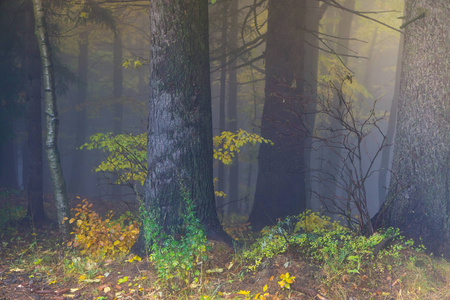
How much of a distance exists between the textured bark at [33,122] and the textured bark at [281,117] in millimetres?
6081

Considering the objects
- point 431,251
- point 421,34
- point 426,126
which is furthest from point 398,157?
point 421,34

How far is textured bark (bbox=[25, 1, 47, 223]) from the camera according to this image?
1064cm

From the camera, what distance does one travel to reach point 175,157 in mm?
5688

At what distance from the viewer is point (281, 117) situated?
9367 mm

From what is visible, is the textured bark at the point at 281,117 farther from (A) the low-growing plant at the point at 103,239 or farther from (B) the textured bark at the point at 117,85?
(B) the textured bark at the point at 117,85

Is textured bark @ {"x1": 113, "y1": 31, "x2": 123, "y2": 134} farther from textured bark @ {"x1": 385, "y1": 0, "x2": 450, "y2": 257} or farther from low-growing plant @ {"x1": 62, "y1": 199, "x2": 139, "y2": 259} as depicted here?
textured bark @ {"x1": 385, "y1": 0, "x2": 450, "y2": 257}

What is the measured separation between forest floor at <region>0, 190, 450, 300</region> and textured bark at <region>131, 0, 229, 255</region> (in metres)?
0.79

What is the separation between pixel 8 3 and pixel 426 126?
1238 cm

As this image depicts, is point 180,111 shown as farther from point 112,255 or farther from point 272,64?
point 272,64

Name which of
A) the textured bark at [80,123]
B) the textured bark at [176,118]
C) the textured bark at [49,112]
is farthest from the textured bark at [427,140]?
the textured bark at [80,123]

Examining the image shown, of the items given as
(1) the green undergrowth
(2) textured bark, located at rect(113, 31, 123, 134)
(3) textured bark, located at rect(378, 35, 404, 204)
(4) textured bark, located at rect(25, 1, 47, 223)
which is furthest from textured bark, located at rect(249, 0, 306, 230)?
(2) textured bark, located at rect(113, 31, 123, 134)

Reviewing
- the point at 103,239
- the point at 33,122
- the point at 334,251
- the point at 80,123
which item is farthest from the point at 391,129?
the point at 103,239

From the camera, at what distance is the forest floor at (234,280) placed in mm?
4484

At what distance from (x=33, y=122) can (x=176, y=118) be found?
6.99m
